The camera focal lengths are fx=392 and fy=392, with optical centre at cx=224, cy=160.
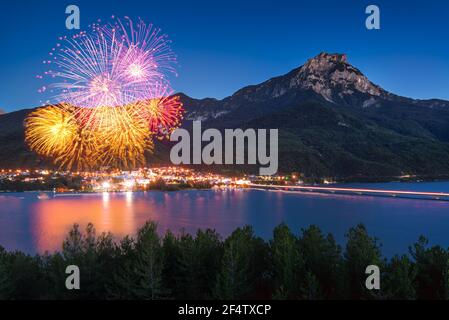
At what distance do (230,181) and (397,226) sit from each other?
5883 cm

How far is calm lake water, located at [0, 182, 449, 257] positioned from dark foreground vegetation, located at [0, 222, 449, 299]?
69.9 ft

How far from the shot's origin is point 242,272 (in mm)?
15828

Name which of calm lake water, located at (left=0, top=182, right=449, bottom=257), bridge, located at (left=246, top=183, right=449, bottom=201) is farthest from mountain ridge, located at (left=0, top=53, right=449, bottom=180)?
calm lake water, located at (left=0, top=182, right=449, bottom=257)

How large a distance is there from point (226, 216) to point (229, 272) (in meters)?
42.4

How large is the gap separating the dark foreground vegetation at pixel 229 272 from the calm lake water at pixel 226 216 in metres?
21.3

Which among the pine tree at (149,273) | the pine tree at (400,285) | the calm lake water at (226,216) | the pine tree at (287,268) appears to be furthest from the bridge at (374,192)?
the pine tree at (149,273)

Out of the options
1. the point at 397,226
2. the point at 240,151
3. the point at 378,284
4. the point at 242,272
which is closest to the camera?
the point at 378,284

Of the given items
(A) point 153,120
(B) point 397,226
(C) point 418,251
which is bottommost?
(B) point 397,226

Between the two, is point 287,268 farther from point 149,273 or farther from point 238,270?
point 149,273

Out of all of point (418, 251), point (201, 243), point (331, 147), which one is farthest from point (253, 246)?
point (331, 147)

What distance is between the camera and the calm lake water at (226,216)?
144 feet

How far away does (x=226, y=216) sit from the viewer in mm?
57531

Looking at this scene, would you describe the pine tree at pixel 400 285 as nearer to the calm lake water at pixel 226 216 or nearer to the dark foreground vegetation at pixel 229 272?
the dark foreground vegetation at pixel 229 272
